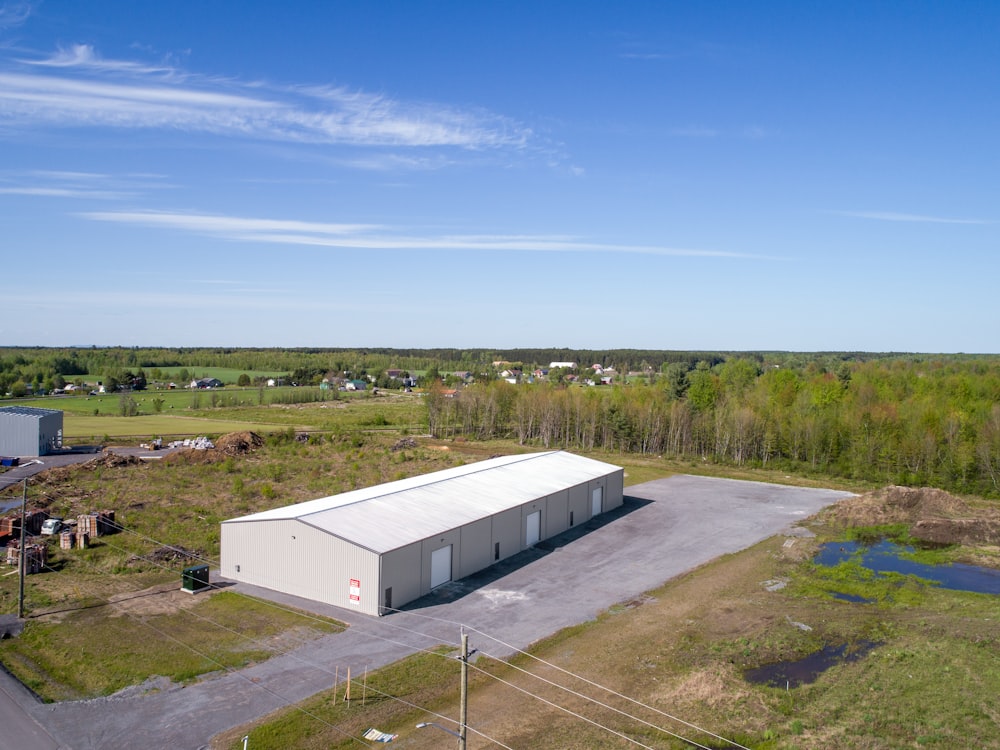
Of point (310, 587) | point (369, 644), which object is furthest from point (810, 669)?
point (310, 587)

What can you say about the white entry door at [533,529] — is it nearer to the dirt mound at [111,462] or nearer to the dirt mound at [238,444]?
the dirt mound at [238,444]

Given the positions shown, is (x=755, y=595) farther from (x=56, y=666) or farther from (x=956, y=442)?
(x=956, y=442)

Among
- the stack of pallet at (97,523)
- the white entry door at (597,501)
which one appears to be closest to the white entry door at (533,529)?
the white entry door at (597,501)

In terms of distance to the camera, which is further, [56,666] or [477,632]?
[477,632]

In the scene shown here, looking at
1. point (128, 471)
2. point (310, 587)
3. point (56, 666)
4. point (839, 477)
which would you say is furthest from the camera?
point (839, 477)

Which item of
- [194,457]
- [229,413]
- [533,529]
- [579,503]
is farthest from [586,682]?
[229,413]

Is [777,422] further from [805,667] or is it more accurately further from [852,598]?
[805,667]
